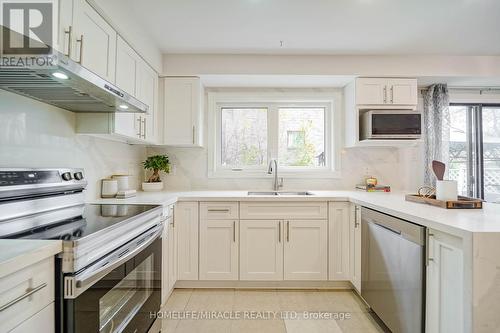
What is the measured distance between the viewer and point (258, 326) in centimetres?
192

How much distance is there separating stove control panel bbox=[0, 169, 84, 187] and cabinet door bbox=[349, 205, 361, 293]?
219cm

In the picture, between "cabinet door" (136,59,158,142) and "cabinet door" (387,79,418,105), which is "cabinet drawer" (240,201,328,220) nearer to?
"cabinet door" (136,59,158,142)

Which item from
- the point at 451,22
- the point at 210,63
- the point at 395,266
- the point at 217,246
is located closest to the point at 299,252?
the point at 217,246

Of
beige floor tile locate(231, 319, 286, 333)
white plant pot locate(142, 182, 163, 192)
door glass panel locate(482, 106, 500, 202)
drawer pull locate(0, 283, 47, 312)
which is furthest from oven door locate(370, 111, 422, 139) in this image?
drawer pull locate(0, 283, 47, 312)

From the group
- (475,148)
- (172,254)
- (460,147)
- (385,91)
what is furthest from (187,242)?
(475,148)

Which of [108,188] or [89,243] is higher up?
[108,188]

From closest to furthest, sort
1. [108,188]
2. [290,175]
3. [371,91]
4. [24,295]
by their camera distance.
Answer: [24,295], [108,188], [371,91], [290,175]

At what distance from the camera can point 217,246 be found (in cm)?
242

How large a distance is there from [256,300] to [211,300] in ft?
1.30

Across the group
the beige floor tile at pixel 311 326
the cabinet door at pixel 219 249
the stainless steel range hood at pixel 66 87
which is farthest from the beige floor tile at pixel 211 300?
the stainless steel range hood at pixel 66 87

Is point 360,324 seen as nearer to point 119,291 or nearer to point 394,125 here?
point 119,291

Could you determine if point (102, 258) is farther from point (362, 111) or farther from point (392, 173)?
point (392, 173)

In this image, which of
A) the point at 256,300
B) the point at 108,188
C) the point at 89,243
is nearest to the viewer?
the point at 89,243

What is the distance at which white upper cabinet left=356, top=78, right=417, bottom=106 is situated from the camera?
2746 mm
